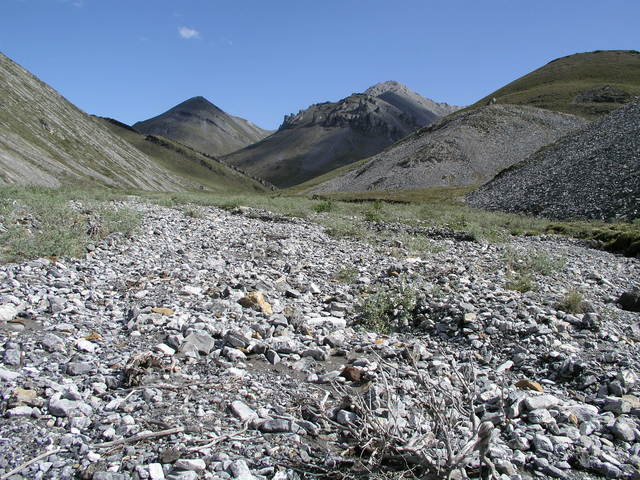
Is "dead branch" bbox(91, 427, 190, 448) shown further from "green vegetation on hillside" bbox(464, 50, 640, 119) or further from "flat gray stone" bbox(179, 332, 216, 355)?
"green vegetation on hillside" bbox(464, 50, 640, 119)

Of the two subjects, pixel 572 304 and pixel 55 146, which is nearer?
pixel 572 304

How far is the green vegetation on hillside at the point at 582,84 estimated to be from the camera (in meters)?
104

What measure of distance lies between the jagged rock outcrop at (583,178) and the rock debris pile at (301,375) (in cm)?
2389

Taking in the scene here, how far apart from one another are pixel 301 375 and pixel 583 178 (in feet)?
130

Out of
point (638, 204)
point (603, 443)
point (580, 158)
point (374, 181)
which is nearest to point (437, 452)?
point (603, 443)

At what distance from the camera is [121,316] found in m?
7.77

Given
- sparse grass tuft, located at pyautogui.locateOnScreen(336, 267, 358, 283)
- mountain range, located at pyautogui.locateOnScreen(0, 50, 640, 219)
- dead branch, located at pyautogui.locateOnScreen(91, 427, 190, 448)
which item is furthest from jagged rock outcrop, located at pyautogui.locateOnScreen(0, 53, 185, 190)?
dead branch, located at pyautogui.locateOnScreen(91, 427, 190, 448)

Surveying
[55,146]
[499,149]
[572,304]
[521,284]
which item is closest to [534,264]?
[521,284]

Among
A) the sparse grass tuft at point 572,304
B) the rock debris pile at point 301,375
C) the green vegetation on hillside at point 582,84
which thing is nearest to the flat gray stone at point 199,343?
the rock debris pile at point 301,375

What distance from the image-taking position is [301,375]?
6.16m

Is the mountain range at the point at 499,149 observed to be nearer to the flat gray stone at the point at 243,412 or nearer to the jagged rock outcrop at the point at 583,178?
the jagged rock outcrop at the point at 583,178

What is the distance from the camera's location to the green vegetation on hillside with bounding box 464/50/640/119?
10425 centimetres

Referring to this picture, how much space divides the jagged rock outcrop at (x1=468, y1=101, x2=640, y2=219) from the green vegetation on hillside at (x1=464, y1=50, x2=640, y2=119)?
2209 inches

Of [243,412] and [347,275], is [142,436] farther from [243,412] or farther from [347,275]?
[347,275]
